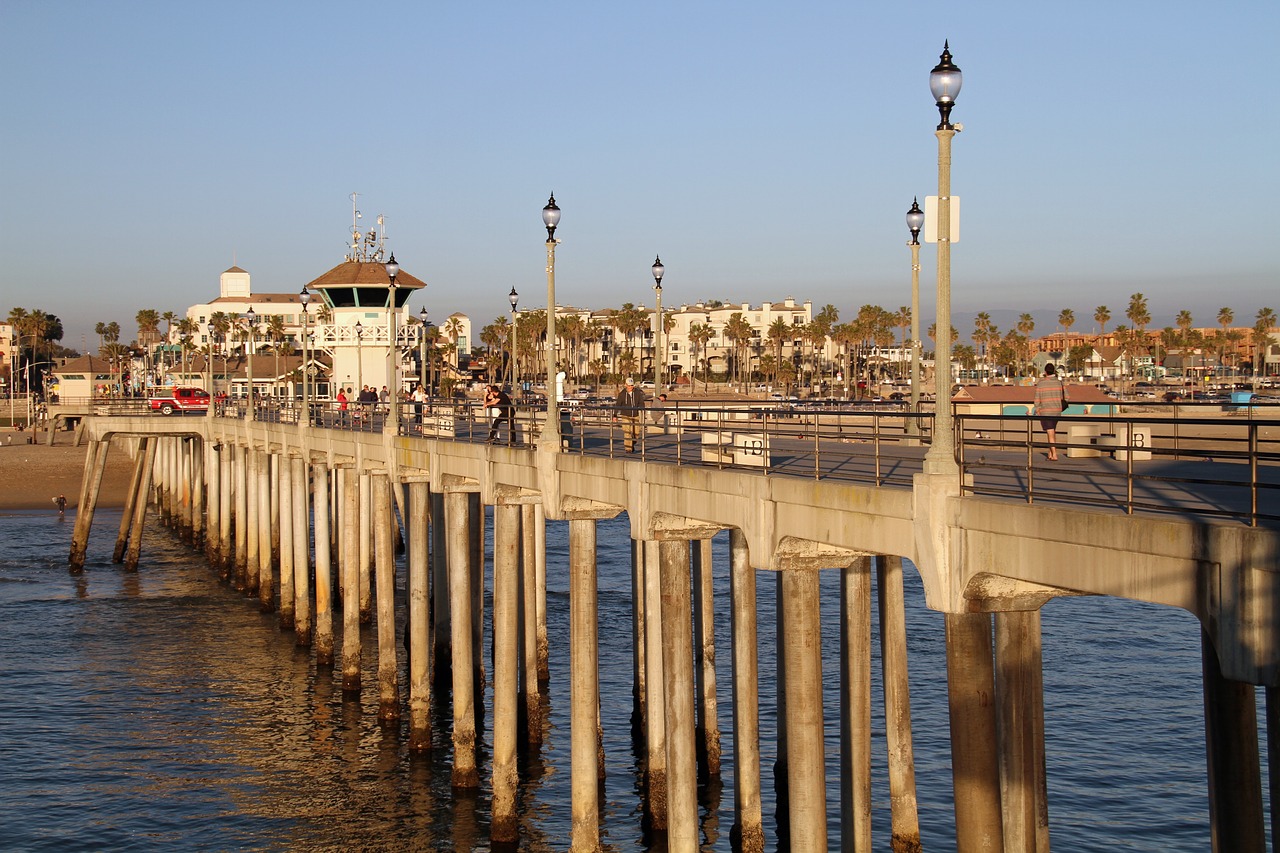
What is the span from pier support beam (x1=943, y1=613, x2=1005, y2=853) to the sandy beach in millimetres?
60841

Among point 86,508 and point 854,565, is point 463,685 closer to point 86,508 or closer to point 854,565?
point 854,565

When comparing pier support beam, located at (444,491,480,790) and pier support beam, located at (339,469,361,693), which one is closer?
pier support beam, located at (444,491,480,790)

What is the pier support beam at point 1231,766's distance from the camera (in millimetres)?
8773

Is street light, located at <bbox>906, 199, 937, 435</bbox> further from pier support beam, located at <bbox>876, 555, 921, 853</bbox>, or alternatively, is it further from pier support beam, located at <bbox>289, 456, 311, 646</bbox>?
pier support beam, located at <bbox>289, 456, 311, 646</bbox>

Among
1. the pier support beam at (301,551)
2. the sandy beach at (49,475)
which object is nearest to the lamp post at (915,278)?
the pier support beam at (301,551)

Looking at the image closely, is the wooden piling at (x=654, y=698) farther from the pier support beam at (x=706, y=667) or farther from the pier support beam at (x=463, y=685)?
the pier support beam at (x=463, y=685)

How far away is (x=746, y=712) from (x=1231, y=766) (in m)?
8.35

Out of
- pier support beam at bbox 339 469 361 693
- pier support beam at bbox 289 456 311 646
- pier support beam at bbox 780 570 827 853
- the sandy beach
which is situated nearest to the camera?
pier support beam at bbox 780 570 827 853

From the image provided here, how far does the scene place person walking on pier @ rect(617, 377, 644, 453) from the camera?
1948 centimetres

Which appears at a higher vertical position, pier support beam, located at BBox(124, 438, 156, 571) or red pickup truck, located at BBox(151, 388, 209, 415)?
red pickup truck, located at BBox(151, 388, 209, 415)

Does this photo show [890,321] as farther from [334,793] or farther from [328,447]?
[334,793]

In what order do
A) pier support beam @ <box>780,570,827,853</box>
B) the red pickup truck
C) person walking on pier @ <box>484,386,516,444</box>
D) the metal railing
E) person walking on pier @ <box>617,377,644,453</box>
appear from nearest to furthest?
the metal railing, pier support beam @ <box>780,570,827,853</box>, person walking on pier @ <box>617,377,644,453</box>, person walking on pier @ <box>484,386,516,444</box>, the red pickup truck

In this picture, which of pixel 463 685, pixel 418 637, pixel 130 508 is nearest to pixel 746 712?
pixel 463 685

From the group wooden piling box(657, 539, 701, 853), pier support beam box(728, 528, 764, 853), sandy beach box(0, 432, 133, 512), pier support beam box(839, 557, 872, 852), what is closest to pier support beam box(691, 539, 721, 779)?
pier support beam box(728, 528, 764, 853)
